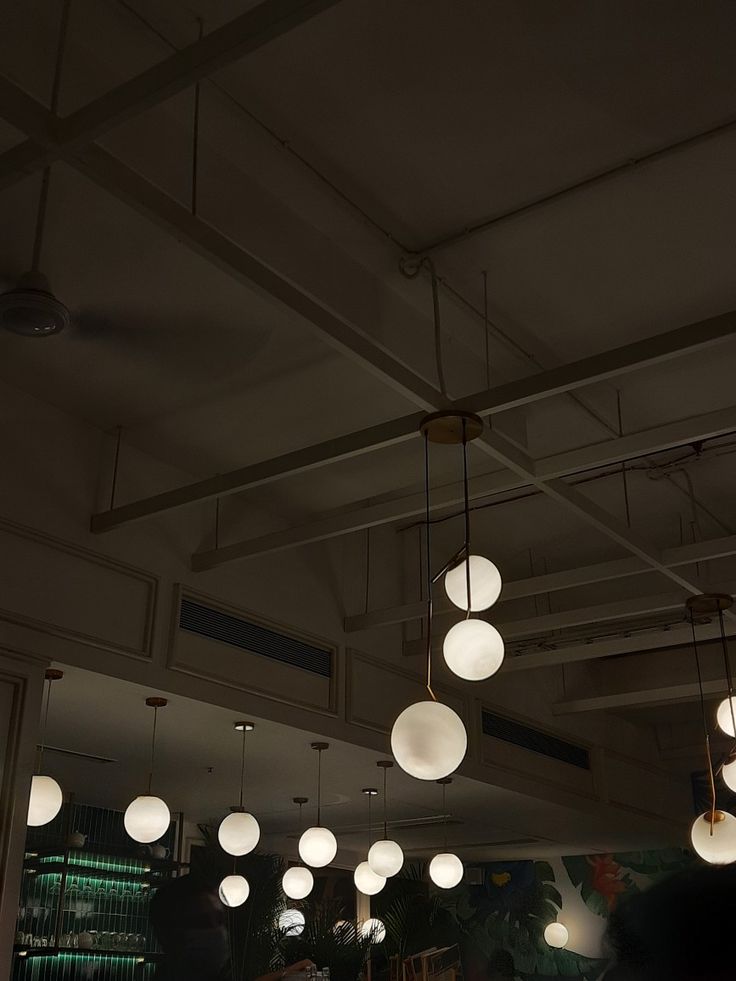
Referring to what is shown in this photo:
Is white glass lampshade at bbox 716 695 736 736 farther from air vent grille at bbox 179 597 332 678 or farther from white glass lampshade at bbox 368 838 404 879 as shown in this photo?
white glass lampshade at bbox 368 838 404 879

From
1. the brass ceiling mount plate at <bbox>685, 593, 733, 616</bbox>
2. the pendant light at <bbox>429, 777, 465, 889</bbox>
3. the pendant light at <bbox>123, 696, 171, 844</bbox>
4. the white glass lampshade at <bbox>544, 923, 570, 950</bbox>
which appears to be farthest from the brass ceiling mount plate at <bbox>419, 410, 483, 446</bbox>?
the white glass lampshade at <bbox>544, 923, 570, 950</bbox>

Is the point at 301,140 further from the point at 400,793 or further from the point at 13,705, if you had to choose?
the point at 400,793

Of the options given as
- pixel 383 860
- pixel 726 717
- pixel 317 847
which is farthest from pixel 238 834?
pixel 726 717

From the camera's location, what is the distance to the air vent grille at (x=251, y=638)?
223 inches

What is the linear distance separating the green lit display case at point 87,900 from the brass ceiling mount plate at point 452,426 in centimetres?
501

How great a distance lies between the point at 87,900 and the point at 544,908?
16.0ft

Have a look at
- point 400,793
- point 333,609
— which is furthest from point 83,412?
point 400,793

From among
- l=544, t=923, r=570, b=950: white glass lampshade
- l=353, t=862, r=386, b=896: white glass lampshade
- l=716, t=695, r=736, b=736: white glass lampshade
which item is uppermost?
l=716, t=695, r=736, b=736: white glass lampshade

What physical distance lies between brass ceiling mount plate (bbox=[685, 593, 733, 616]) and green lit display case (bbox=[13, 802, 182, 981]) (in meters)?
4.65

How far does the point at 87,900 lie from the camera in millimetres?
7809

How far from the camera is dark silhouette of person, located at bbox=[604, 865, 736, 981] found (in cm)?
975

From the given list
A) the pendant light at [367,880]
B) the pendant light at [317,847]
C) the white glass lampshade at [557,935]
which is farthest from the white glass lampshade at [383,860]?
the white glass lampshade at [557,935]

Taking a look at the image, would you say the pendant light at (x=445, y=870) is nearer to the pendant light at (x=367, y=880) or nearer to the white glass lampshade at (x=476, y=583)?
the pendant light at (x=367, y=880)

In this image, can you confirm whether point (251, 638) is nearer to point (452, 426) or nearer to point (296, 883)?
point (452, 426)
